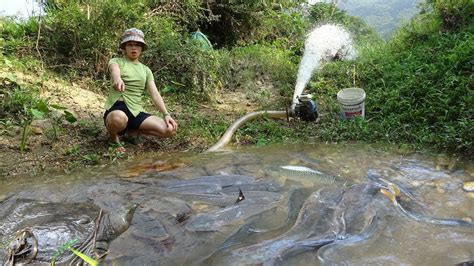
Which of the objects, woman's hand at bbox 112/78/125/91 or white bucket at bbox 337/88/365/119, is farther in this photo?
white bucket at bbox 337/88/365/119

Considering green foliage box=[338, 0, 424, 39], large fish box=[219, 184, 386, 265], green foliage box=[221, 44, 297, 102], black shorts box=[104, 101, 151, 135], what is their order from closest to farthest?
large fish box=[219, 184, 386, 265] < black shorts box=[104, 101, 151, 135] < green foliage box=[221, 44, 297, 102] < green foliage box=[338, 0, 424, 39]

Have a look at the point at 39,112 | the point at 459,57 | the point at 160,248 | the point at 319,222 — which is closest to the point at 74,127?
the point at 39,112

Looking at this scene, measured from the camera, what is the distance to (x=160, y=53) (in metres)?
6.41

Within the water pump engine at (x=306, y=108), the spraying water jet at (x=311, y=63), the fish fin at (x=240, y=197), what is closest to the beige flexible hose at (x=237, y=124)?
the spraying water jet at (x=311, y=63)

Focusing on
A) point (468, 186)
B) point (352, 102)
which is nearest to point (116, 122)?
point (352, 102)

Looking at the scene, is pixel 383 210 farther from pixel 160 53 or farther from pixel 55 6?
pixel 55 6

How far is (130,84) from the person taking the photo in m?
4.33

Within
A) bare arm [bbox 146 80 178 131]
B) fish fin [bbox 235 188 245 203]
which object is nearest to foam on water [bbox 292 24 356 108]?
bare arm [bbox 146 80 178 131]

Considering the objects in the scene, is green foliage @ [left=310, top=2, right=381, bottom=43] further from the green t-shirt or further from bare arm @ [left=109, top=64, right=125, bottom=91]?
bare arm @ [left=109, top=64, right=125, bottom=91]

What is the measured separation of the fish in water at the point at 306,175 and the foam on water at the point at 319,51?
2844 millimetres

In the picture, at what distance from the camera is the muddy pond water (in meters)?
2.34

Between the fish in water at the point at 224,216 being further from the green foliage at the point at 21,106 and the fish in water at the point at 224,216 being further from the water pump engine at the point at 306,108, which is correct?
the water pump engine at the point at 306,108

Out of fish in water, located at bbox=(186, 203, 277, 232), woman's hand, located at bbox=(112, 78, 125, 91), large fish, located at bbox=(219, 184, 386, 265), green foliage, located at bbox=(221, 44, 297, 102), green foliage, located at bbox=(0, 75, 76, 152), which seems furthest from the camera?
green foliage, located at bbox=(221, 44, 297, 102)

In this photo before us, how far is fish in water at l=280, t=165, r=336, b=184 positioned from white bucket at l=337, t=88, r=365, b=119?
5.70 ft
